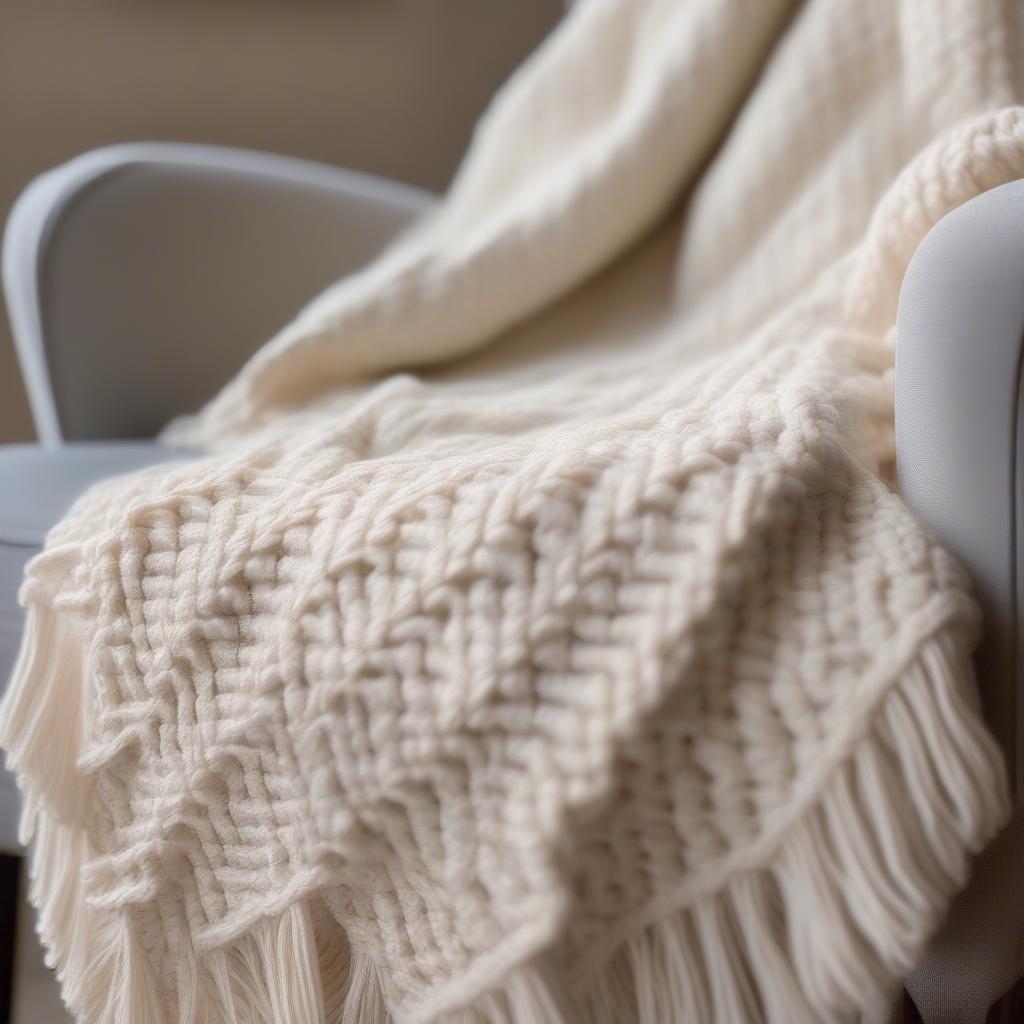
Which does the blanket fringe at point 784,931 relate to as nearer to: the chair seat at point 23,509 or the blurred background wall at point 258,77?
the chair seat at point 23,509

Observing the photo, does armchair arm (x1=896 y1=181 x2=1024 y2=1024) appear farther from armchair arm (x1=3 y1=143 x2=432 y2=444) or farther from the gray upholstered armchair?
armchair arm (x1=3 y1=143 x2=432 y2=444)

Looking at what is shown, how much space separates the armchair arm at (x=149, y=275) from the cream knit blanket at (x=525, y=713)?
322 mm

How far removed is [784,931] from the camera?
1.33 feet

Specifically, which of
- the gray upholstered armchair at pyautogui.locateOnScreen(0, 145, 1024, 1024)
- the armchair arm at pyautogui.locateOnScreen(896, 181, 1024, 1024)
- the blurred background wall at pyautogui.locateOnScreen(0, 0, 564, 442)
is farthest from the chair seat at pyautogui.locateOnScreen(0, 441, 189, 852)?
the blurred background wall at pyautogui.locateOnScreen(0, 0, 564, 442)

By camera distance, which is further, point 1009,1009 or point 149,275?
point 149,275

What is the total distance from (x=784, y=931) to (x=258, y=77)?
141 cm

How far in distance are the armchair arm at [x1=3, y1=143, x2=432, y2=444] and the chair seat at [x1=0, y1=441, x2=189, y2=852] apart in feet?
0.55

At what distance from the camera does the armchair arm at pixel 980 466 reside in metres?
0.41

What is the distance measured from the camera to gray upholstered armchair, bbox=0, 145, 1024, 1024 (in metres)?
0.42

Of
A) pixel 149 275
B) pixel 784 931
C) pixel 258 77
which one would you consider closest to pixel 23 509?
pixel 149 275

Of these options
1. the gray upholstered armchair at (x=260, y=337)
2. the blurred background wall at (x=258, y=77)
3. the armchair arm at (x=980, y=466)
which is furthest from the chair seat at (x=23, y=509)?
the blurred background wall at (x=258, y=77)

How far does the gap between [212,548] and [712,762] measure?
24 centimetres

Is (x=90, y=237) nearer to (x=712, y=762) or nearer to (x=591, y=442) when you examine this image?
(x=591, y=442)

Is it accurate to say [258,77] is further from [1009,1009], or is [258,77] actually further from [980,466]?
[1009,1009]
